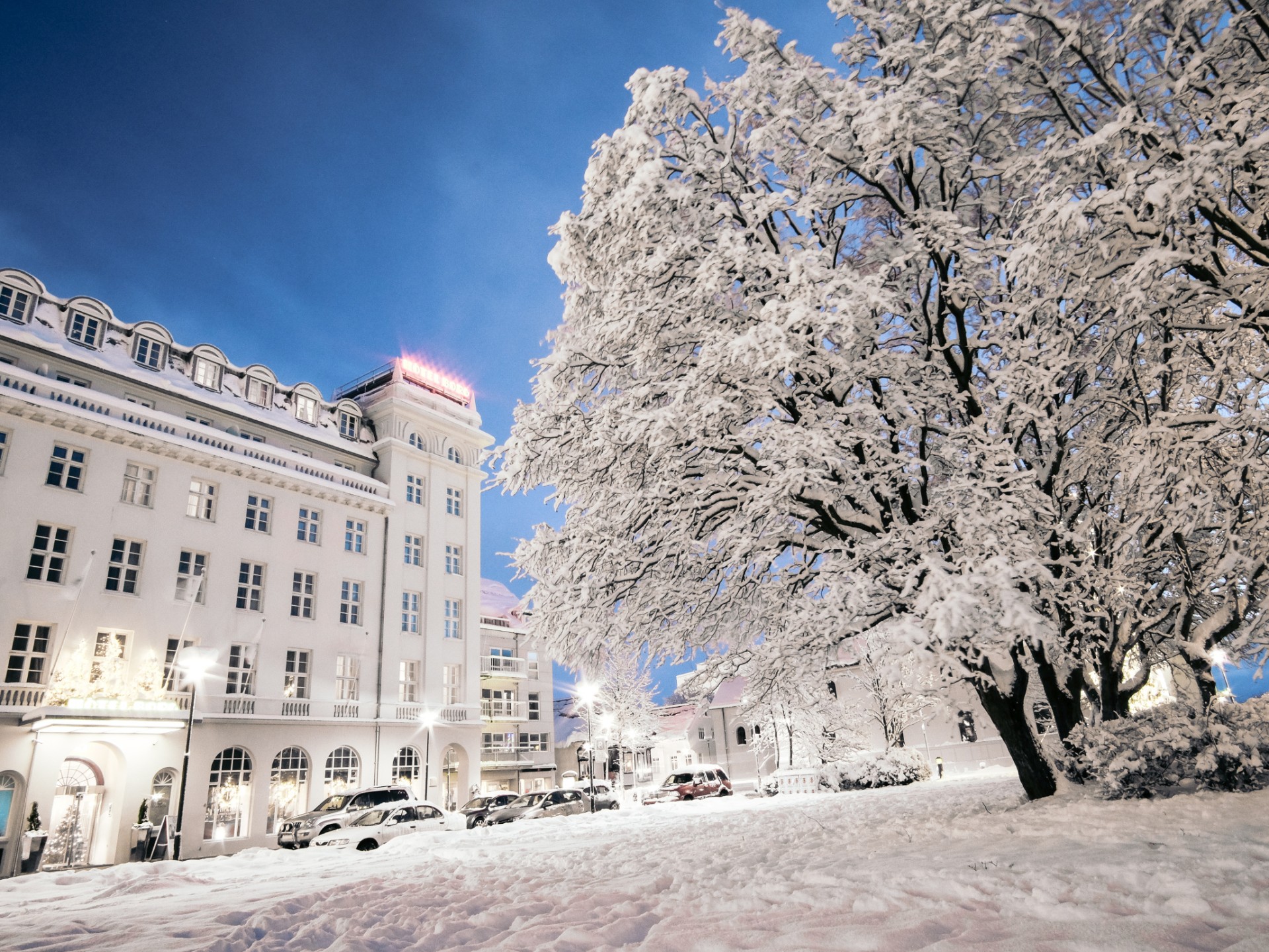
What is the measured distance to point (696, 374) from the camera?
8008mm

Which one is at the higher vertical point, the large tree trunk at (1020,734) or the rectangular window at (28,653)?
the rectangular window at (28,653)

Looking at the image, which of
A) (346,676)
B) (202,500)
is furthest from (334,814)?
(202,500)

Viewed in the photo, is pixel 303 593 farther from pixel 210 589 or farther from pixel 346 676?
pixel 346 676

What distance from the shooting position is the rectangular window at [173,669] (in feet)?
89.3

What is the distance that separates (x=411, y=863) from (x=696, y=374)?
30.0 ft

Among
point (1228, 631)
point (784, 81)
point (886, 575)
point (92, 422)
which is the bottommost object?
point (1228, 631)

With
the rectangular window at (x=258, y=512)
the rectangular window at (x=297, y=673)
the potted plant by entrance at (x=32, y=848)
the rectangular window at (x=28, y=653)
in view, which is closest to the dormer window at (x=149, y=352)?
the rectangular window at (x=258, y=512)

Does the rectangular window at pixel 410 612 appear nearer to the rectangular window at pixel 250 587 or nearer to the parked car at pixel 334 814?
the rectangular window at pixel 250 587

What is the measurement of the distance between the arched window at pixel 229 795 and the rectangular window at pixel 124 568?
7.62m

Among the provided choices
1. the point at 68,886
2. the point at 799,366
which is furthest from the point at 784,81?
the point at 68,886

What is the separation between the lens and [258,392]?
35125 millimetres

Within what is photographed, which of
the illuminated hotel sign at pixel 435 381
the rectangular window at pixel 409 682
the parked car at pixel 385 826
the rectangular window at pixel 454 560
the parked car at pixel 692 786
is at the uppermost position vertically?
the illuminated hotel sign at pixel 435 381

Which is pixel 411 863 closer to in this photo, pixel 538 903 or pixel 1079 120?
pixel 538 903

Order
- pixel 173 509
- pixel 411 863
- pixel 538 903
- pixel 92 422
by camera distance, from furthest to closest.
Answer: pixel 173 509 < pixel 92 422 < pixel 411 863 < pixel 538 903
